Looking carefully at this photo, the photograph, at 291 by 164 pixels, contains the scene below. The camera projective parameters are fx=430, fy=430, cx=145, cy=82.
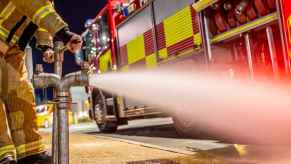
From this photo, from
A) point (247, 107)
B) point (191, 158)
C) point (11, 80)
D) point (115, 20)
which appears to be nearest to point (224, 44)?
point (247, 107)

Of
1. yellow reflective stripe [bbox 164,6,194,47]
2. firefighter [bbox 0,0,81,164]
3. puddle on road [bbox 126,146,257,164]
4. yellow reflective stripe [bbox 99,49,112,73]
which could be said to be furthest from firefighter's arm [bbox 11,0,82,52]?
yellow reflective stripe [bbox 99,49,112,73]

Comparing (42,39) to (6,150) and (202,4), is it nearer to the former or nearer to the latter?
(6,150)

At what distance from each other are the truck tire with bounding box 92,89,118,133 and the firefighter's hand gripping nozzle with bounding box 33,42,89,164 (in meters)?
7.06

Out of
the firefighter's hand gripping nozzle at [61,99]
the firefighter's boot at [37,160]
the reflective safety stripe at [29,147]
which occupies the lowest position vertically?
the firefighter's boot at [37,160]

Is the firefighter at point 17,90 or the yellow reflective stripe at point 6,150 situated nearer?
the yellow reflective stripe at point 6,150

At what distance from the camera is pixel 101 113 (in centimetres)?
971

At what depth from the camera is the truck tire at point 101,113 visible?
949cm

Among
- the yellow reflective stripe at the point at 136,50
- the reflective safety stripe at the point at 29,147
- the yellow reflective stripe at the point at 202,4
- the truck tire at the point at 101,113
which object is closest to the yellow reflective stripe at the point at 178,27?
the yellow reflective stripe at the point at 202,4

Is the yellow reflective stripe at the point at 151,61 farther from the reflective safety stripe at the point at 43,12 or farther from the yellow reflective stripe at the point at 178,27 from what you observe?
the reflective safety stripe at the point at 43,12

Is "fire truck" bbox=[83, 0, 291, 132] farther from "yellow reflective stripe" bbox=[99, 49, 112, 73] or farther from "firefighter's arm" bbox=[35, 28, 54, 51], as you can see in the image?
"firefighter's arm" bbox=[35, 28, 54, 51]

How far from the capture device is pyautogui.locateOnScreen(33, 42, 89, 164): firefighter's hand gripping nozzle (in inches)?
88.6

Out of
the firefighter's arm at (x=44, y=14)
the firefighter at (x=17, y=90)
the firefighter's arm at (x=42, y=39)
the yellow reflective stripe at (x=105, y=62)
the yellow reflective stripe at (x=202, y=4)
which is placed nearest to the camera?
the firefighter's arm at (x=44, y=14)

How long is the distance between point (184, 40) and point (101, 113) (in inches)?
152

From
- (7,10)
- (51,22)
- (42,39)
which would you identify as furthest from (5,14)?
(51,22)
